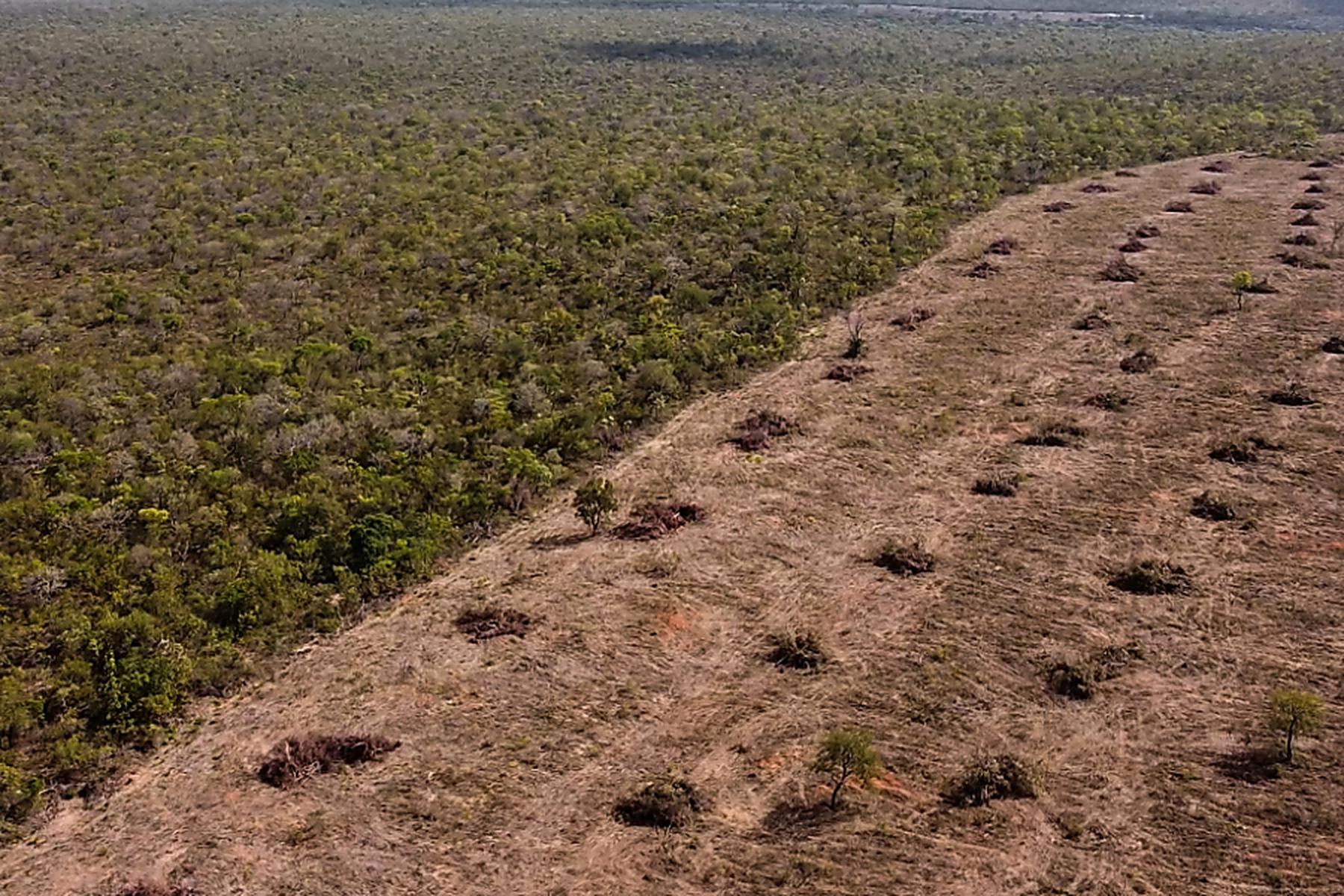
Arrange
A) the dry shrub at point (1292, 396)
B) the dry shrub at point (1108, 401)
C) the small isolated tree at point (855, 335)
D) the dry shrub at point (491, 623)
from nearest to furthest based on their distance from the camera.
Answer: the dry shrub at point (491, 623)
the dry shrub at point (1292, 396)
the dry shrub at point (1108, 401)
the small isolated tree at point (855, 335)

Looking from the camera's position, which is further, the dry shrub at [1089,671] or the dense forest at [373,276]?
the dense forest at [373,276]

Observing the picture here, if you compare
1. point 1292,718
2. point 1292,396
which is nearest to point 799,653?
point 1292,718

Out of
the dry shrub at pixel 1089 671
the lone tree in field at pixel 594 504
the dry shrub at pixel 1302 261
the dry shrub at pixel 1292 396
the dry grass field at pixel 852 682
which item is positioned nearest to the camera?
the dry grass field at pixel 852 682

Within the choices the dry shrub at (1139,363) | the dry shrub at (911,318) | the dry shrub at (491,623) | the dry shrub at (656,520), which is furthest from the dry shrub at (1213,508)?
the dry shrub at (491,623)

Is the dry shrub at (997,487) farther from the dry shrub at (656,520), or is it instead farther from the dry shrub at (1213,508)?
the dry shrub at (656,520)

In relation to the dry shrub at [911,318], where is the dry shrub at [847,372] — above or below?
below

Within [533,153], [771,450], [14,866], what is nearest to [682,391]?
[771,450]

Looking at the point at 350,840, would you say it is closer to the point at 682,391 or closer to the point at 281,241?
the point at 682,391
